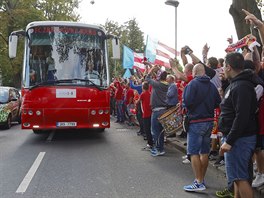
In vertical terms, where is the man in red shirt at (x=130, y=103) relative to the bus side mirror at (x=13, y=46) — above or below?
below

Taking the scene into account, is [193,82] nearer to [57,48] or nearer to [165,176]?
[165,176]

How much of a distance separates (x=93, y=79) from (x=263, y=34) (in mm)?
6640

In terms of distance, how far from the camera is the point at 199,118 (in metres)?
5.87

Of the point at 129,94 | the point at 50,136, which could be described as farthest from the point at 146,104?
the point at 129,94

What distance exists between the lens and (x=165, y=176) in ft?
22.3

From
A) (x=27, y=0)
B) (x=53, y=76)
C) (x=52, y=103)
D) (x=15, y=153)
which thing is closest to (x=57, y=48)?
(x=53, y=76)

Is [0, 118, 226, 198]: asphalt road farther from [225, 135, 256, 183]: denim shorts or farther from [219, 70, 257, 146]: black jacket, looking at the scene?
[219, 70, 257, 146]: black jacket

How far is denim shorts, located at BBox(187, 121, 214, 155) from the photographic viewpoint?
5.86m

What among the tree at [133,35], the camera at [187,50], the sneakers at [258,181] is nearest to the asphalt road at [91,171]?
the sneakers at [258,181]

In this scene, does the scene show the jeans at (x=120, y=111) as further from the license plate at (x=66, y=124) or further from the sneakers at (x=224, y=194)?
the sneakers at (x=224, y=194)

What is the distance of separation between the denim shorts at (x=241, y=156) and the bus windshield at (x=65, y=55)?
679 cm

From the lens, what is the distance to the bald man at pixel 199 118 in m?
5.84

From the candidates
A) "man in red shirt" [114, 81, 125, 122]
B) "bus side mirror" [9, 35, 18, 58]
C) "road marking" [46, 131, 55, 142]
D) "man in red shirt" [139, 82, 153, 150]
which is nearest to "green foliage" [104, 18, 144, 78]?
"man in red shirt" [114, 81, 125, 122]

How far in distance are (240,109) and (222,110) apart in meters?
0.31
